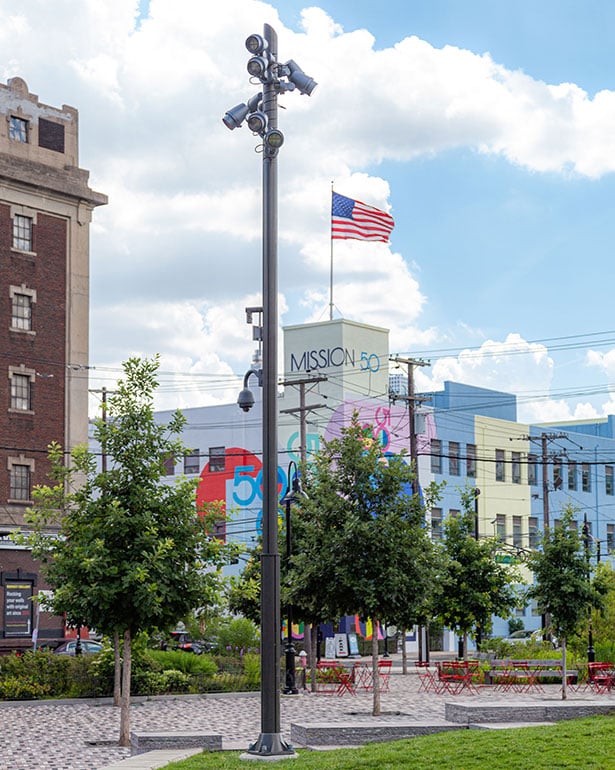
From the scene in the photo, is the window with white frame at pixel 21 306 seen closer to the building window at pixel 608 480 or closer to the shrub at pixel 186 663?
the shrub at pixel 186 663

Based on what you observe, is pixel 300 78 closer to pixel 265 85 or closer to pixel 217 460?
pixel 265 85

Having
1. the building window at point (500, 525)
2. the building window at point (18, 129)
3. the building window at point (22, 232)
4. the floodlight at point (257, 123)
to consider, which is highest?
the building window at point (18, 129)

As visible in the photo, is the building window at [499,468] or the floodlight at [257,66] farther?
the building window at [499,468]

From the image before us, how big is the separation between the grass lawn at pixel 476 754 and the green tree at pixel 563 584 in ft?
Result: 43.4

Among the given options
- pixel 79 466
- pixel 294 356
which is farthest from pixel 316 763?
pixel 294 356

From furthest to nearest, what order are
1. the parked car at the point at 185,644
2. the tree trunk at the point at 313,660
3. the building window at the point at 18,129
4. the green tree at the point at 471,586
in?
the building window at the point at 18,129, the parked car at the point at 185,644, the green tree at the point at 471,586, the tree trunk at the point at 313,660

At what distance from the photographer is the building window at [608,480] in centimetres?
8889

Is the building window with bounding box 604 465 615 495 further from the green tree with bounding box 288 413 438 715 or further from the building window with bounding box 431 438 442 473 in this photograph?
the green tree with bounding box 288 413 438 715

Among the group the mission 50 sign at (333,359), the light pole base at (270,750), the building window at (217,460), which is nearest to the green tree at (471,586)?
the light pole base at (270,750)

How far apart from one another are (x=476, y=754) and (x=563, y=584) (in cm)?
1651

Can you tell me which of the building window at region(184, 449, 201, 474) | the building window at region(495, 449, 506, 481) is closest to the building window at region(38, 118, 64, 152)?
the building window at region(184, 449, 201, 474)

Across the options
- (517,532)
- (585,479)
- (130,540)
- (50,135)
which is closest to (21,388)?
(50,135)

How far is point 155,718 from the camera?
26.3 metres

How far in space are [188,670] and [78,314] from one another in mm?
21512
